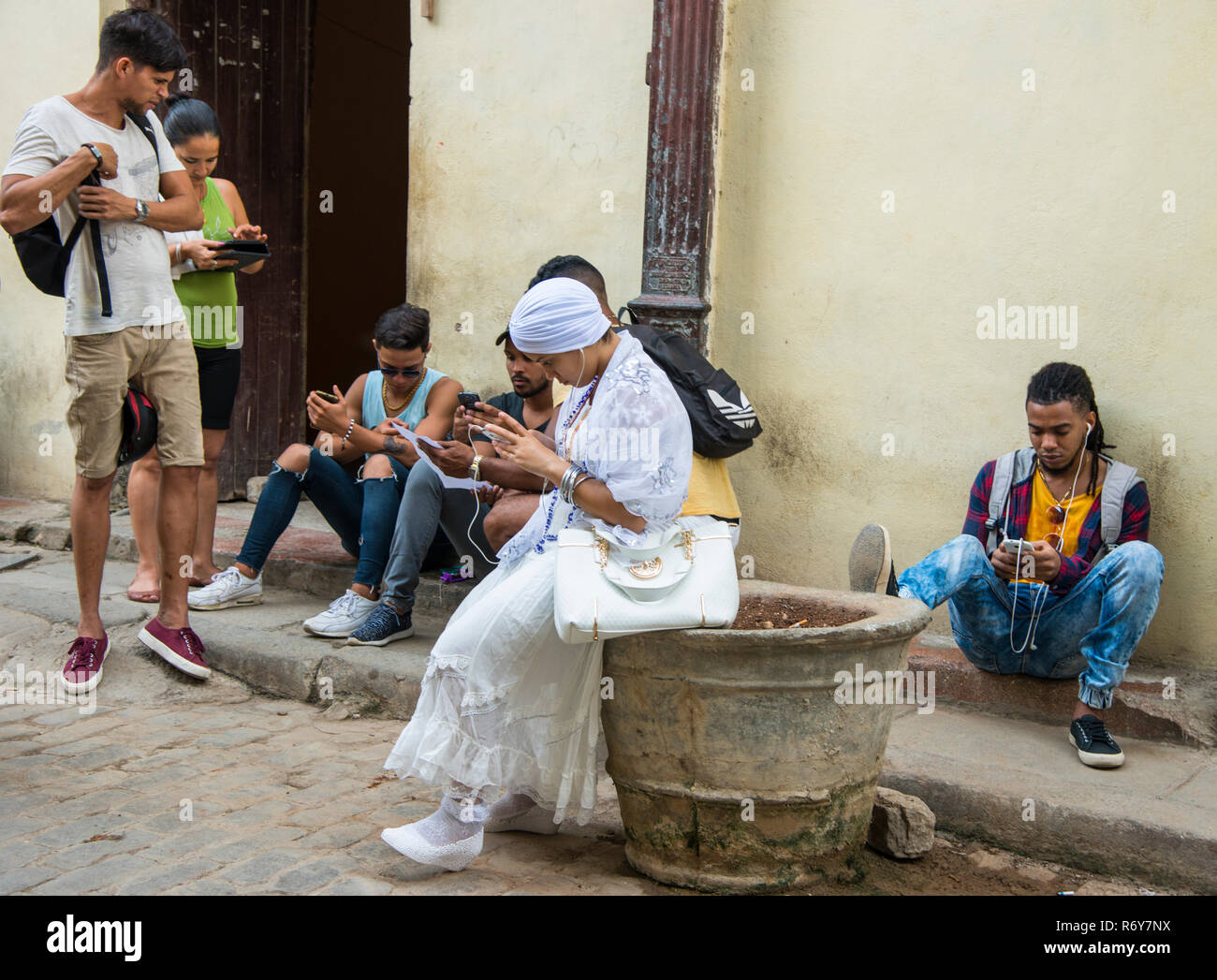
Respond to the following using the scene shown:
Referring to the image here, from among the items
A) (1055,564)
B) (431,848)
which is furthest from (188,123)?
(1055,564)

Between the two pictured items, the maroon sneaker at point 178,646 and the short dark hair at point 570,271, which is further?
the maroon sneaker at point 178,646

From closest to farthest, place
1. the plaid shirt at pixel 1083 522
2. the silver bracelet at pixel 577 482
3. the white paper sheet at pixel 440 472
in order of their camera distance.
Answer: the silver bracelet at pixel 577 482 < the plaid shirt at pixel 1083 522 < the white paper sheet at pixel 440 472

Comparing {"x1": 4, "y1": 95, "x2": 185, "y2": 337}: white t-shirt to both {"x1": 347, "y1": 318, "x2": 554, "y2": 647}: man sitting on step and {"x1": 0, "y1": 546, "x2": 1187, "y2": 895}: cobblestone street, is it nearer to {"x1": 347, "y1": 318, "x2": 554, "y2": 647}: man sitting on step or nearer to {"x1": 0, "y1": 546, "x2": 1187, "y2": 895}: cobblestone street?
{"x1": 347, "y1": 318, "x2": 554, "y2": 647}: man sitting on step

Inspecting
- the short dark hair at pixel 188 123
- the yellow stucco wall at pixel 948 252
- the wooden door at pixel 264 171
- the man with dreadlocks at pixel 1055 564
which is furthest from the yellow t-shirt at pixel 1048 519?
A: the wooden door at pixel 264 171

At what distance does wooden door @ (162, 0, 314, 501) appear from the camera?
691 cm

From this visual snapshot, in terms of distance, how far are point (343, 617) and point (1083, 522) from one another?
9.28 feet

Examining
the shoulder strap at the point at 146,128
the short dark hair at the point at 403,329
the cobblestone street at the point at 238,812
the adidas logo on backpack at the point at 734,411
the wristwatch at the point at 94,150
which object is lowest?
the cobblestone street at the point at 238,812

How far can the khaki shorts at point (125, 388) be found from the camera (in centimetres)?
433

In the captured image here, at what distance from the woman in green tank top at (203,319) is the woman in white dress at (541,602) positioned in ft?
8.05

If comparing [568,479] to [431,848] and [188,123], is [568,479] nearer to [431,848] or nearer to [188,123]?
[431,848]

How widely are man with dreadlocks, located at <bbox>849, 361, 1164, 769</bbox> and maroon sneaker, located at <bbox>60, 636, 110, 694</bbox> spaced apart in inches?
109

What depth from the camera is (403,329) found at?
16.5 feet

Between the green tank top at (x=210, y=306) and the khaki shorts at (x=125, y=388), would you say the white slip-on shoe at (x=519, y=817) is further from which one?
the green tank top at (x=210, y=306)

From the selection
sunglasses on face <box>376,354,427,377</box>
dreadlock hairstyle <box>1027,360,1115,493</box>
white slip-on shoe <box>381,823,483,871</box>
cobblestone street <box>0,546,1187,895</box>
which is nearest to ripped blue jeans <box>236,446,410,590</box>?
sunglasses on face <box>376,354,427,377</box>
